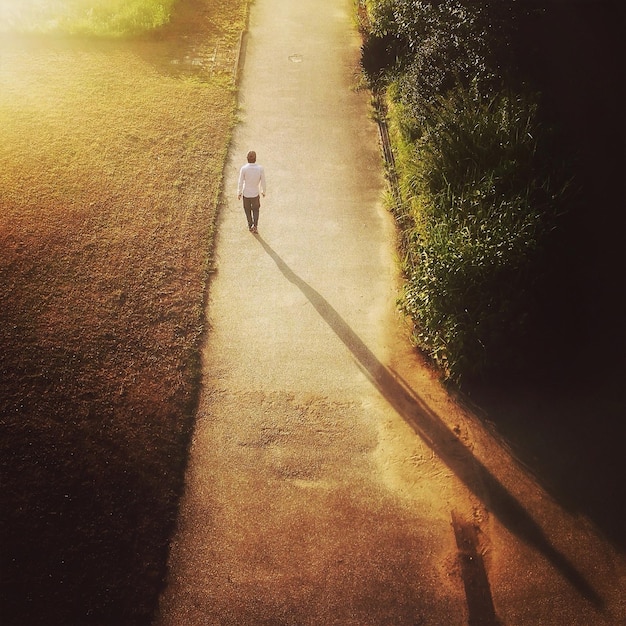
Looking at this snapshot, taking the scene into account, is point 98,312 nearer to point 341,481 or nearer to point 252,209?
point 252,209

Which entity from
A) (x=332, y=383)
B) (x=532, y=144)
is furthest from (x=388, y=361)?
(x=532, y=144)

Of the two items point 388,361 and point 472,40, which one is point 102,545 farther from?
point 472,40

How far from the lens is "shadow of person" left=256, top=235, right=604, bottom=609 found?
18.5 ft

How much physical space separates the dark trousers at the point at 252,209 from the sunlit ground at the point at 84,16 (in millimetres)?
9688

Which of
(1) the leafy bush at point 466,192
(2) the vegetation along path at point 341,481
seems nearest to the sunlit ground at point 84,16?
(1) the leafy bush at point 466,192

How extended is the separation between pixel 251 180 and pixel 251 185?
10cm

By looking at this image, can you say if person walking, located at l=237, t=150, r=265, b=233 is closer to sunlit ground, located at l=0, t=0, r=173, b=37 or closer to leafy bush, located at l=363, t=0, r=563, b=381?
leafy bush, located at l=363, t=0, r=563, b=381

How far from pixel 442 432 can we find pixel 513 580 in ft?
6.53

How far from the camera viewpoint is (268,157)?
432 inches

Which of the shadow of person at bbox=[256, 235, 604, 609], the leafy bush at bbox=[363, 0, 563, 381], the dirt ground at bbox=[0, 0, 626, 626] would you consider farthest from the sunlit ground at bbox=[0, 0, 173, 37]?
the shadow of person at bbox=[256, 235, 604, 609]

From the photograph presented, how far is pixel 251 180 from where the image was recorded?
855cm

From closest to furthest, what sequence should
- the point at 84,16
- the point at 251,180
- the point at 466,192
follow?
1. the point at 466,192
2. the point at 251,180
3. the point at 84,16

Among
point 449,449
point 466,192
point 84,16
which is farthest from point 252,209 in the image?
point 84,16

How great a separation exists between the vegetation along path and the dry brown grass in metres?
0.52
